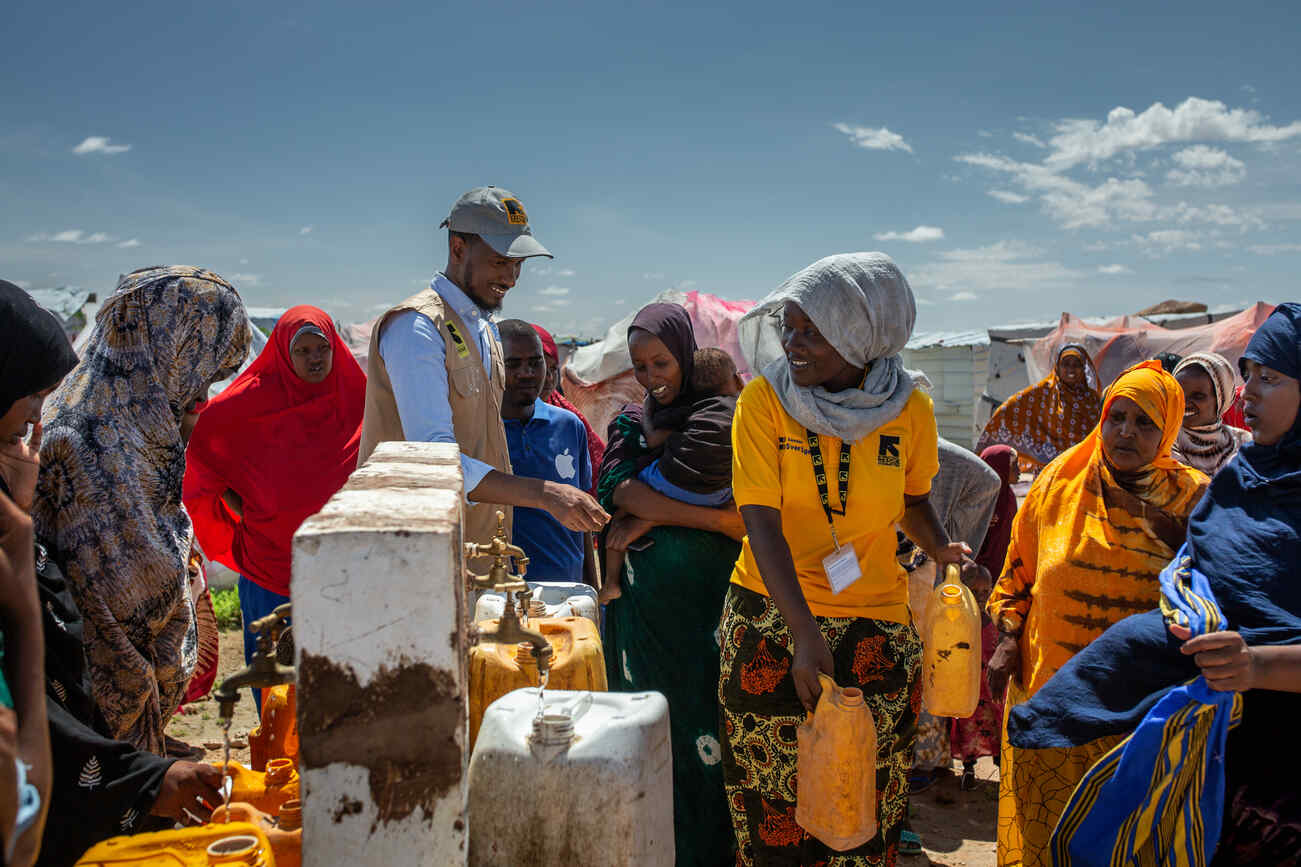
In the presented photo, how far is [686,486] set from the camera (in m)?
3.17

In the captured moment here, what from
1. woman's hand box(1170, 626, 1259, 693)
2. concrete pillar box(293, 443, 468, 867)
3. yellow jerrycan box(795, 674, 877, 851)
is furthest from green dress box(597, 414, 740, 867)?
concrete pillar box(293, 443, 468, 867)

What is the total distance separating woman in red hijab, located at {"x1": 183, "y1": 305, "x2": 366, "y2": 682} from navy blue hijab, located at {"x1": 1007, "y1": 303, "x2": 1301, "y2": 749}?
3153mm

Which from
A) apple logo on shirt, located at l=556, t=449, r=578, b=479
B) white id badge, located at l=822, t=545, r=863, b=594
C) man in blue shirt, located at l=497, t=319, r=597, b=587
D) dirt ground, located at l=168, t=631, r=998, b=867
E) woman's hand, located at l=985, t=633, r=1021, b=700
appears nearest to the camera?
white id badge, located at l=822, t=545, r=863, b=594

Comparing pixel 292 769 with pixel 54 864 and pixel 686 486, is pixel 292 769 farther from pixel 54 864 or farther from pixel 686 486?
pixel 686 486

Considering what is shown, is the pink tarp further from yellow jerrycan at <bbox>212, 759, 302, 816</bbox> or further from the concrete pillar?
the concrete pillar

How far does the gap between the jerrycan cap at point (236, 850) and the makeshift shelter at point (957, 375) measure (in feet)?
57.3

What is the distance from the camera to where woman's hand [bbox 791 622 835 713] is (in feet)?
7.39

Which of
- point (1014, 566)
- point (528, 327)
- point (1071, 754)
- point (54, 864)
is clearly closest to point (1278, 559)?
point (1071, 754)

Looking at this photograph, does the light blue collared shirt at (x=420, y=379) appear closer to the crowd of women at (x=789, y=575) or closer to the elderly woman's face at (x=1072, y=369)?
the crowd of women at (x=789, y=575)

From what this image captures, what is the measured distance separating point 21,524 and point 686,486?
2.26 m

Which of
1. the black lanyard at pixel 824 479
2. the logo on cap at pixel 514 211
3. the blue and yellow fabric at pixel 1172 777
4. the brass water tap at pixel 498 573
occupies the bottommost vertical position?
the blue and yellow fabric at pixel 1172 777

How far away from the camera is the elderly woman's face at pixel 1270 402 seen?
2.22 metres

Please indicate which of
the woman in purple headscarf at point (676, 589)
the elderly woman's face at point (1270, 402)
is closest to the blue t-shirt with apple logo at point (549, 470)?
the woman in purple headscarf at point (676, 589)

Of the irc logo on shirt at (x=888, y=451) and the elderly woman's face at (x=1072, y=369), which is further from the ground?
the elderly woman's face at (x=1072, y=369)
